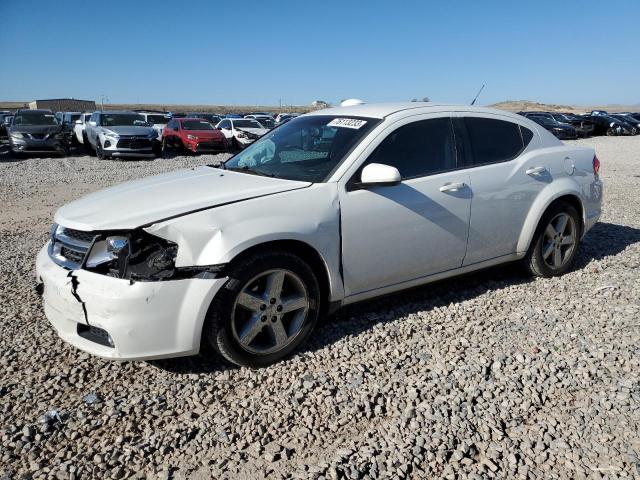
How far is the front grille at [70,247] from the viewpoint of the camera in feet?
10.4

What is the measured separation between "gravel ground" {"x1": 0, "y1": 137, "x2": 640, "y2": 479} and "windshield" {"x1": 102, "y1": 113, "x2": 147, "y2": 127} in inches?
611

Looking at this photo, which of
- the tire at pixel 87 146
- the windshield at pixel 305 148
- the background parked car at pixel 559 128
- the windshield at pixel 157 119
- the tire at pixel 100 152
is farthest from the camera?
the background parked car at pixel 559 128

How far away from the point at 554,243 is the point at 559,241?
0.25 ft

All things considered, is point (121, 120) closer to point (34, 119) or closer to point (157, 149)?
point (157, 149)

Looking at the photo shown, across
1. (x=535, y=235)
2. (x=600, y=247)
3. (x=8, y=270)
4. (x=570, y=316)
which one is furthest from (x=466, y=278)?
(x=8, y=270)

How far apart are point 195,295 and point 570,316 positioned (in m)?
2.97

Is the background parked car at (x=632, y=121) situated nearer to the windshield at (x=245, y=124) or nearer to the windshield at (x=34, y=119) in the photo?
the windshield at (x=245, y=124)

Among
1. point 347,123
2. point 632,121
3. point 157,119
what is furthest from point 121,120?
point 632,121

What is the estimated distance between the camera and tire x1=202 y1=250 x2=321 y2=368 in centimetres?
311

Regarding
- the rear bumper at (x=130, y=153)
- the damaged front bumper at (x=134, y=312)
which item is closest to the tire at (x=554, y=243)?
the damaged front bumper at (x=134, y=312)

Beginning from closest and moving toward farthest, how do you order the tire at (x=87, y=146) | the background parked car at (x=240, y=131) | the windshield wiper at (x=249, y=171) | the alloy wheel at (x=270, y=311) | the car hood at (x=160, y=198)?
the car hood at (x=160, y=198), the alloy wheel at (x=270, y=311), the windshield wiper at (x=249, y=171), the tire at (x=87, y=146), the background parked car at (x=240, y=131)

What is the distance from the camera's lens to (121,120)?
19.0m

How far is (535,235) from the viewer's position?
4746 millimetres

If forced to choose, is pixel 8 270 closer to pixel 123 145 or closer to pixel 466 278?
pixel 466 278
